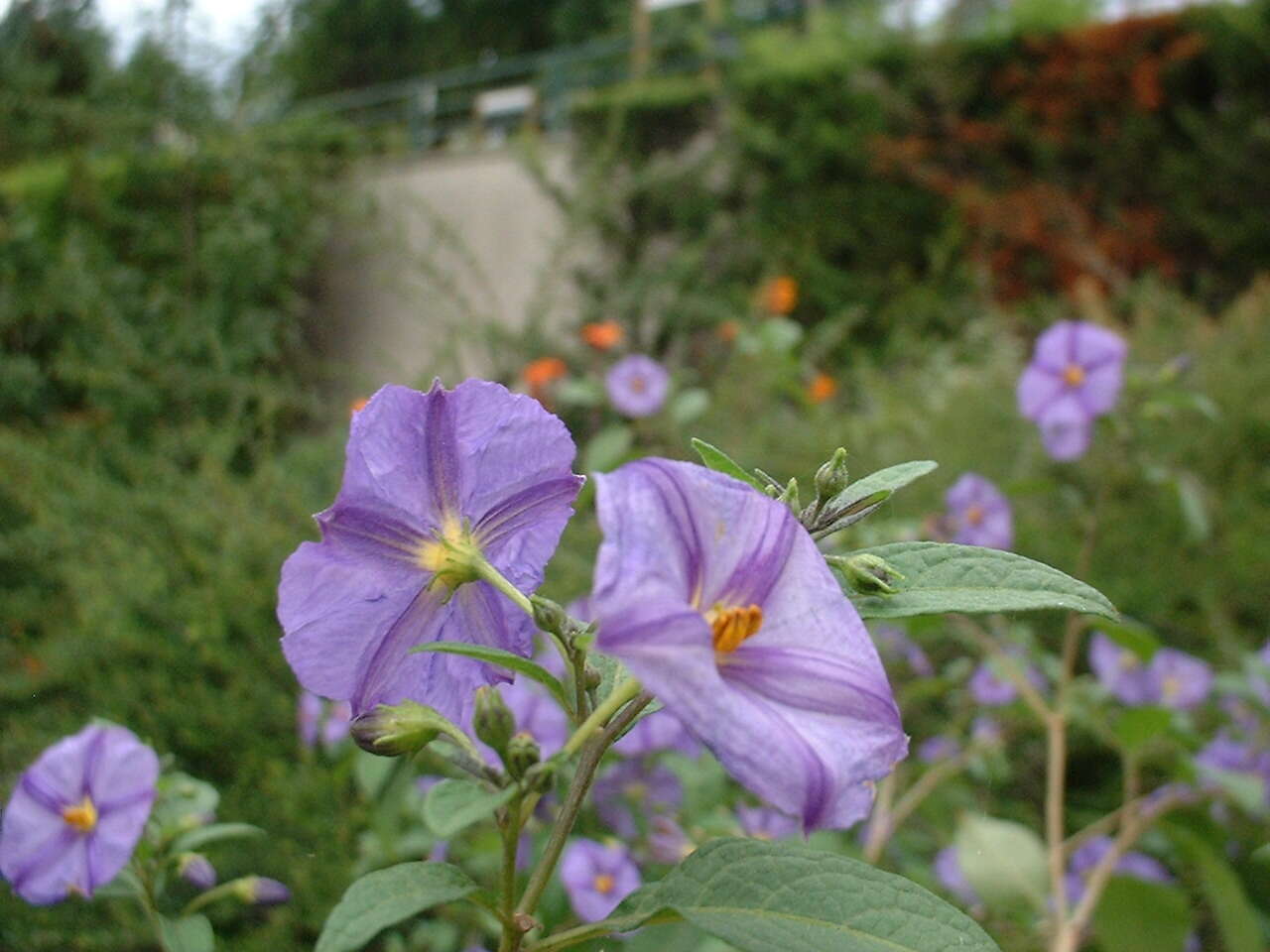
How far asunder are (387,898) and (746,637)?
0.64 ft

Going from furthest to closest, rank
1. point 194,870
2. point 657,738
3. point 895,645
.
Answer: point 895,645 < point 657,738 < point 194,870

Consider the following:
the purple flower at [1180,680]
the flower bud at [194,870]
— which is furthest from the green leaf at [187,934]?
the purple flower at [1180,680]

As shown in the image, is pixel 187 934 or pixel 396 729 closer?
pixel 396 729

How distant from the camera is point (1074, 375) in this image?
166cm

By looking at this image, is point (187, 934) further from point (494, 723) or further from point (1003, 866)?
point (1003, 866)

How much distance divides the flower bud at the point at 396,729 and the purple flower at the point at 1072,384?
4.41 feet

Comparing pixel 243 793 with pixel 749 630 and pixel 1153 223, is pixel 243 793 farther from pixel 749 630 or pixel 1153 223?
pixel 1153 223

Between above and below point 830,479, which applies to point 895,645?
below

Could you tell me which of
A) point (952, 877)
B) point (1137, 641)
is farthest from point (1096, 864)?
point (1137, 641)

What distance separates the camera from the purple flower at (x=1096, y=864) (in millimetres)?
1545

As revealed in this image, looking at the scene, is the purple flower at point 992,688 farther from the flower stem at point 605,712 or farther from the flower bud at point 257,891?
the flower stem at point 605,712

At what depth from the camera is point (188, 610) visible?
2.11 m

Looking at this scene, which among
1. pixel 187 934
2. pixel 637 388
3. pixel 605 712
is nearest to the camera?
pixel 605 712

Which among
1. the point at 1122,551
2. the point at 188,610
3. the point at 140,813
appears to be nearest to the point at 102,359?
the point at 188,610
